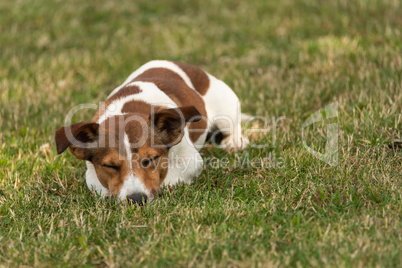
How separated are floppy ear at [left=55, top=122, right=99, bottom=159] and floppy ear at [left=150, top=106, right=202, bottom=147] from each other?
1.75ft

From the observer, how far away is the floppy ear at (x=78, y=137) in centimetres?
414

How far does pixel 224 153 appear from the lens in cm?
554

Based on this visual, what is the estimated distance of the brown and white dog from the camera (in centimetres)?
415

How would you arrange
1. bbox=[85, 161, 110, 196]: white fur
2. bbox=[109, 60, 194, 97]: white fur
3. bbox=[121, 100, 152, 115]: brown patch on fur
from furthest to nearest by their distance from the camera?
bbox=[109, 60, 194, 97]: white fur → bbox=[121, 100, 152, 115]: brown patch on fur → bbox=[85, 161, 110, 196]: white fur

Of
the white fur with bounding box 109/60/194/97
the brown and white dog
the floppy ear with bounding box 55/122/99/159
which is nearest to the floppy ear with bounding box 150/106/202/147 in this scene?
the brown and white dog

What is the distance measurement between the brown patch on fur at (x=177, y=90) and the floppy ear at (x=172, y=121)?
0.74 m

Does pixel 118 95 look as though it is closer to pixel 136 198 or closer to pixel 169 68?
pixel 169 68

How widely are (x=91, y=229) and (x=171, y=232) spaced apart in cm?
62

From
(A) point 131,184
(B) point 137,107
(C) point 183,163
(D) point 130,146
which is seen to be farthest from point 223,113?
(A) point 131,184

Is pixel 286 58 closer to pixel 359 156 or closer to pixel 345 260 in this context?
pixel 359 156

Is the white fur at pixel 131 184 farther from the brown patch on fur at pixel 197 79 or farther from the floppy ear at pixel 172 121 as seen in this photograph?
the brown patch on fur at pixel 197 79

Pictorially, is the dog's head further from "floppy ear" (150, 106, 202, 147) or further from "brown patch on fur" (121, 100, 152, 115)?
"brown patch on fur" (121, 100, 152, 115)

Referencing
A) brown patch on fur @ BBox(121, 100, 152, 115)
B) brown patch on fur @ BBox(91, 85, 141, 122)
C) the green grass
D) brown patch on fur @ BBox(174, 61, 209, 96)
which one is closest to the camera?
the green grass

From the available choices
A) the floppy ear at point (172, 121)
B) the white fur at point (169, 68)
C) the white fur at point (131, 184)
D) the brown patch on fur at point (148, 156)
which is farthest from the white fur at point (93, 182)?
the white fur at point (169, 68)
